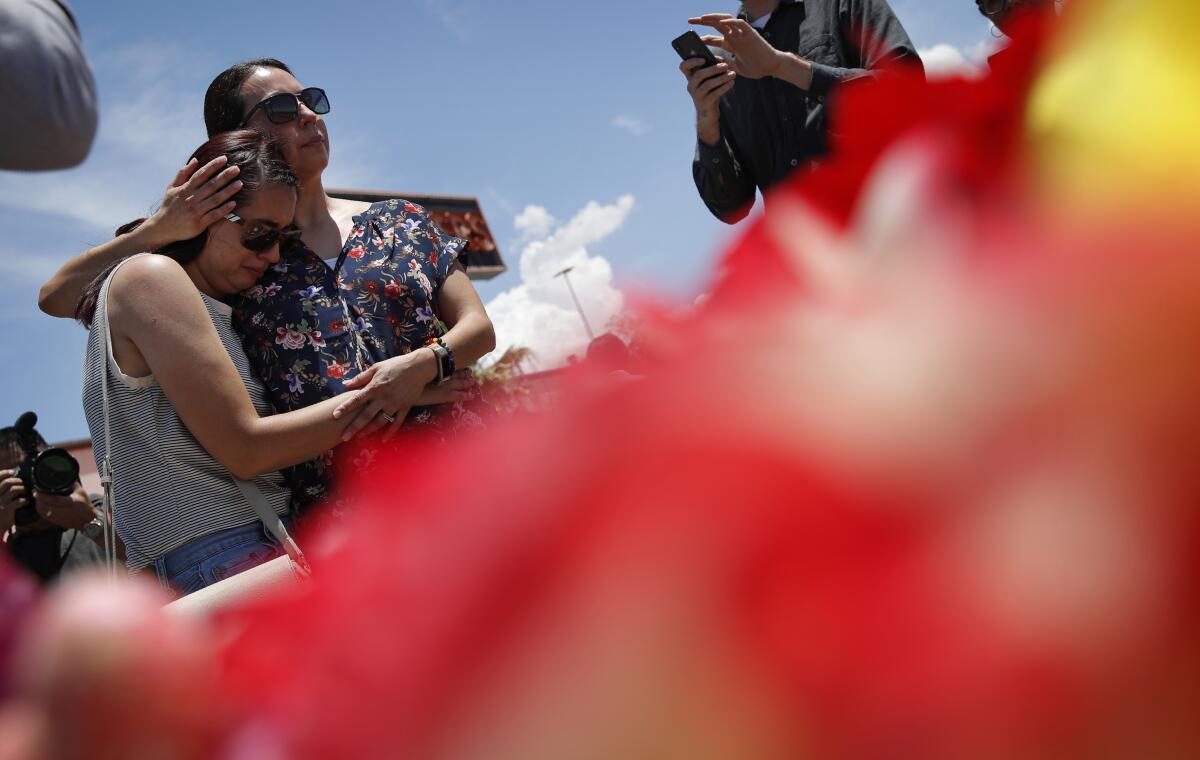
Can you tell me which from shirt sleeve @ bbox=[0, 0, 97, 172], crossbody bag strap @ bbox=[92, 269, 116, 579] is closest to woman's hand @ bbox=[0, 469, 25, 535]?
crossbody bag strap @ bbox=[92, 269, 116, 579]

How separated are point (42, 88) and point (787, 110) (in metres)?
1.56

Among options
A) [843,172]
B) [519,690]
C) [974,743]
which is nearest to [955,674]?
[974,743]

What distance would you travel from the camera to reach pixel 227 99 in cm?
182

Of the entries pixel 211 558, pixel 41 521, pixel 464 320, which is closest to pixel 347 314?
pixel 464 320

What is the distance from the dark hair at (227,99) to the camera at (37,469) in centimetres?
76

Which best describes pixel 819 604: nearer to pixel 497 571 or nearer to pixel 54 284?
pixel 497 571

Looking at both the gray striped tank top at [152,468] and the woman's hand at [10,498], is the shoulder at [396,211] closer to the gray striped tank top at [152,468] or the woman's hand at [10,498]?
the gray striped tank top at [152,468]

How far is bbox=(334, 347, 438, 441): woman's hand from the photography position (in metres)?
1.45

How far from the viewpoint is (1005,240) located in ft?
1.24

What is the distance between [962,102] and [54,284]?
1601 mm

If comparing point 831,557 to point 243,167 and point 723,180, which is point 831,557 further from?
point 723,180

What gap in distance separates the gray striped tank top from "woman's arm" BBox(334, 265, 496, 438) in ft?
0.72

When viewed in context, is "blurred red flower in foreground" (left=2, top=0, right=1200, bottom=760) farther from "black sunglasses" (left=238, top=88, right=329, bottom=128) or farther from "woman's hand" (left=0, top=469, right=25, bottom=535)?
"woman's hand" (left=0, top=469, right=25, bottom=535)

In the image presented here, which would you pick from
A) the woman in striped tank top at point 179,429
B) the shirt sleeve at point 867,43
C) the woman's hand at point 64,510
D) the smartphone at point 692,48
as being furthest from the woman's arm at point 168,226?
the shirt sleeve at point 867,43
